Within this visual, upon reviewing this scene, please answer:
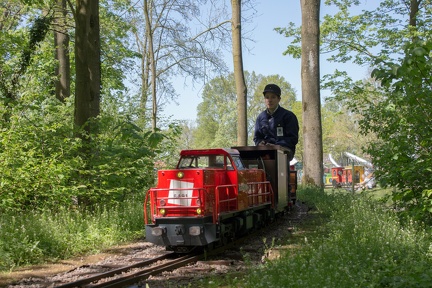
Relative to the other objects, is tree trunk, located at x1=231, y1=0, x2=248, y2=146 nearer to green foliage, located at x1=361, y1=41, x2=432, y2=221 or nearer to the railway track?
green foliage, located at x1=361, y1=41, x2=432, y2=221

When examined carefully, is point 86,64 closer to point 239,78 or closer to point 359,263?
point 239,78

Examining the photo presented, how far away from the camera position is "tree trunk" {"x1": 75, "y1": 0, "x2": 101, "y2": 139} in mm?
14570

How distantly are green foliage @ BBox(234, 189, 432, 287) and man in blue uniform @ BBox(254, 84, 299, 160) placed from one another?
503 centimetres

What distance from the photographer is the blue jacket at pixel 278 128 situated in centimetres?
1404

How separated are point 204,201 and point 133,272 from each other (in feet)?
6.31

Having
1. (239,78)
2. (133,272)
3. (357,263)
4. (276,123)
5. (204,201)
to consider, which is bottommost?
(133,272)

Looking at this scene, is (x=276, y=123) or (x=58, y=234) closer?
(x=58, y=234)

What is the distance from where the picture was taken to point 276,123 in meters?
14.1

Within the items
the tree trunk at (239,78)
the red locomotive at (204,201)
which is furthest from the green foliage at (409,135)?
the tree trunk at (239,78)

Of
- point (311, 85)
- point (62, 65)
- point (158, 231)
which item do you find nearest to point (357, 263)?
point (158, 231)

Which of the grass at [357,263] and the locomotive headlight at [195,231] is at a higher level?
the locomotive headlight at [195,231]

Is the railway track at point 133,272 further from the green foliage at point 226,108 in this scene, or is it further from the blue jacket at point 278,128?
the green foliage at point 226,108

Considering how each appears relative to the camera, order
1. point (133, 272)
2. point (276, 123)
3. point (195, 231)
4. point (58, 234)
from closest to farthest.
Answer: point (133, 272) < point (195, 231) < point (58, 234) < point (276, 123)

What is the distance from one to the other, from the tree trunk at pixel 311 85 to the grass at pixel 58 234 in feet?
27.6
